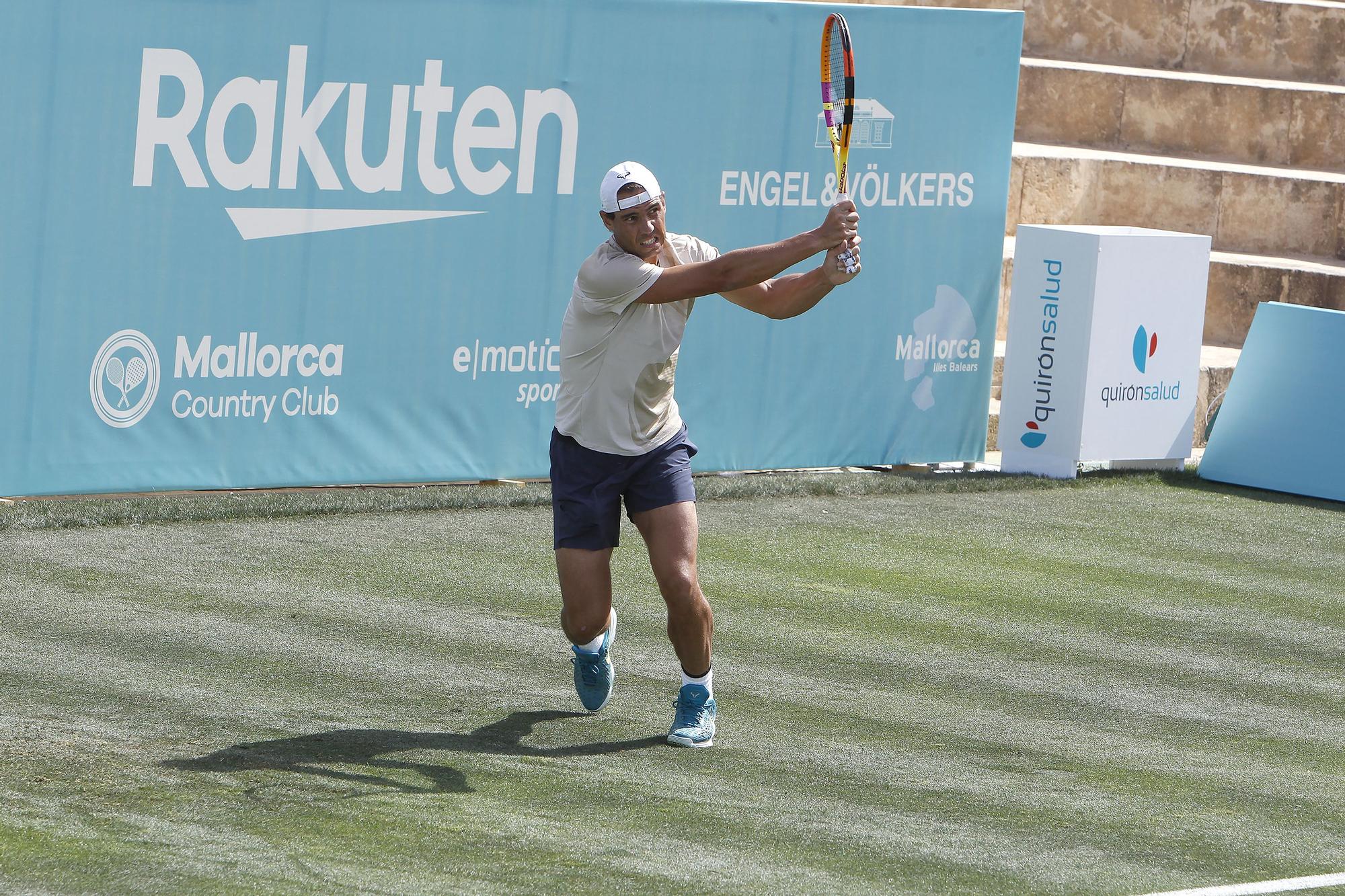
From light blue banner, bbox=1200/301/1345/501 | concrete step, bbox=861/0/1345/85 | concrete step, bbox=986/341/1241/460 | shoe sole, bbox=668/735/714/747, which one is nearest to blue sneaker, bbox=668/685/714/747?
shoe sole, bbox=668/735/714/747

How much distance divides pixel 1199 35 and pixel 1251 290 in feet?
15.0

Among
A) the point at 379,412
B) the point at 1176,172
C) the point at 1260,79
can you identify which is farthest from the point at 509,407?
the point at 1260,79

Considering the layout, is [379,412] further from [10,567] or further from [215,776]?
[215,776]

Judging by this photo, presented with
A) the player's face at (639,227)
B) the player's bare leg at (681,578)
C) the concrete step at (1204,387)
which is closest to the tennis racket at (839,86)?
the player's face at (639,227)

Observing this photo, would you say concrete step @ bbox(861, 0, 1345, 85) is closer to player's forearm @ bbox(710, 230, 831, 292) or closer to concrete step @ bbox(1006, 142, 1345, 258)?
concrete step @ bbox(1006, 142, 1345, 258)

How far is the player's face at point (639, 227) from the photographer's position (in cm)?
655

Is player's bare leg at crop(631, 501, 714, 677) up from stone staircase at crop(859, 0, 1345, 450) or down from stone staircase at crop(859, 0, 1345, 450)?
down

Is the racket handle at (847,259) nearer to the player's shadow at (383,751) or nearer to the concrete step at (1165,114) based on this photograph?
the player's shadow at (383,751)

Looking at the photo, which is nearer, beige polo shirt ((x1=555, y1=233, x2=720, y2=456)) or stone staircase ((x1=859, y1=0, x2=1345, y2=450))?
beige polo shirt ((x1=555, y1=233, x2=720, y2=456))

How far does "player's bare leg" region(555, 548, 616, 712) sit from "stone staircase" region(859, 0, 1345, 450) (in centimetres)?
865

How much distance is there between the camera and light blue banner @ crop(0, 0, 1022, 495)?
384 inches

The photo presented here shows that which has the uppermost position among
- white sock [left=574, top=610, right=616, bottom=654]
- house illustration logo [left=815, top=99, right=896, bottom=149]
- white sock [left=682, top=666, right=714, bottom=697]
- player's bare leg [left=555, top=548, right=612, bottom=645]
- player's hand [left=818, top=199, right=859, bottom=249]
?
house illustration logo [left=815, top=99, right=896, bottom=149]

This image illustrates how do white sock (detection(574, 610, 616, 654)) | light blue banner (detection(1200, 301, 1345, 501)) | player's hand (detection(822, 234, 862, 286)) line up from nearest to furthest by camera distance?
player's hand (detection(822, 234, 862, 286)) < white sock (detection(574, 610, 616, 654)) < light blue banner (detection(1200, 301, 1345, 501))

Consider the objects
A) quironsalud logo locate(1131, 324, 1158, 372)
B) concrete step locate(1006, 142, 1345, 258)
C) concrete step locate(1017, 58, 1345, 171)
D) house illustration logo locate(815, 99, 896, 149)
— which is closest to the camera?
house illustration logo locate(815, 99, 896, 149)
